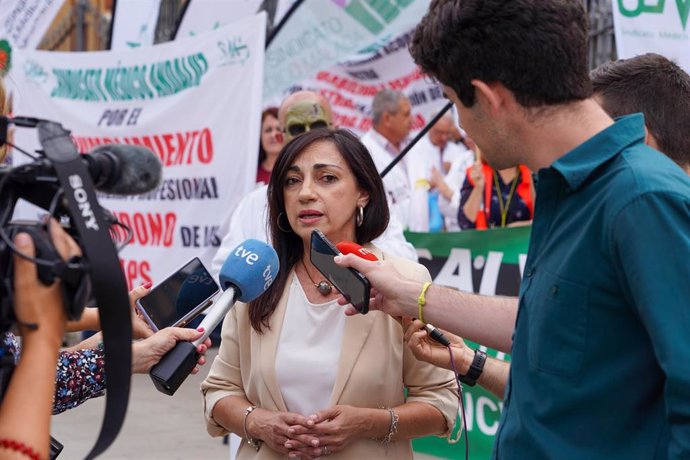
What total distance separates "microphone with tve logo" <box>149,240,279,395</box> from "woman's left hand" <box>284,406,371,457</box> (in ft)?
1.63

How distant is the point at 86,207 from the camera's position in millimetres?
1809

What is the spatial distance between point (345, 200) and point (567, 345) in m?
1.71

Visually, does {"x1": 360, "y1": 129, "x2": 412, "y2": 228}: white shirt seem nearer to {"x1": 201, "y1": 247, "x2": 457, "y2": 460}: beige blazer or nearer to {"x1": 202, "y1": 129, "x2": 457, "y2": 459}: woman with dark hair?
{"x1": 202, "y1": 129, "x2": 457, "y2": 459}: woman with dark hair

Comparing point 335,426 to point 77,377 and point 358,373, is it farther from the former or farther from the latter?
point 77,377

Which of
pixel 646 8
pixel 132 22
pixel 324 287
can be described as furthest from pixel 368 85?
pixel 324 287

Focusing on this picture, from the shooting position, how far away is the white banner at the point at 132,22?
10.8 metres

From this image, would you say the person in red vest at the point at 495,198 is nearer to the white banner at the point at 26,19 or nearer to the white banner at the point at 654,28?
the white banner at the point at 654,28

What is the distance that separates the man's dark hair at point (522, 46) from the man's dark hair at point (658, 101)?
77 cm

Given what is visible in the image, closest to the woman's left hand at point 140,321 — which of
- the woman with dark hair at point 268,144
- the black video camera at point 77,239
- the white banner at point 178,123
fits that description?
the black video camera at point 77,239

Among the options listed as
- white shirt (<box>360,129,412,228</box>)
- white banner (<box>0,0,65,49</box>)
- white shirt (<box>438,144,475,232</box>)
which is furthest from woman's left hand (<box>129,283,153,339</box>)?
white banner (<box>0,0,65,49</box>)

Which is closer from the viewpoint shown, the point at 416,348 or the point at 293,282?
the point at 416,348

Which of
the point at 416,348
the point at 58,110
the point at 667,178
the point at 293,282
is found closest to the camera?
the point at 667,178

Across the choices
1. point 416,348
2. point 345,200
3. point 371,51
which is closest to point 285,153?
point 345,200

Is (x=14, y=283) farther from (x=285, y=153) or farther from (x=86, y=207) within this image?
(x=285, y=153)
